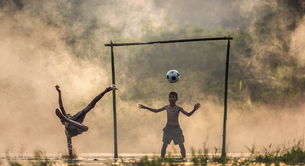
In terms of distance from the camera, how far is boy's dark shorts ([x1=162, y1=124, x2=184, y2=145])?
6621 millimetres

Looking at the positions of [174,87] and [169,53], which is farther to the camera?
[169,53]

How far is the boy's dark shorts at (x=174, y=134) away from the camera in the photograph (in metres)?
6.62

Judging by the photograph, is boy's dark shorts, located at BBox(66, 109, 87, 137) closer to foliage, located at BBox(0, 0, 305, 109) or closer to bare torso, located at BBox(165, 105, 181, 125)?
bare torso, located at BBox(165, 105, 181, 125)

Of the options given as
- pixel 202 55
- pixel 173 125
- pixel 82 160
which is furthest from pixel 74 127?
pixel 202 55

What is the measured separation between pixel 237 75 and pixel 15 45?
16.4 m

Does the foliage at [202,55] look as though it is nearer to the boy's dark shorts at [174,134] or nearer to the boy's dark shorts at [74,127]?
the boy's dark shorts at [74,127]

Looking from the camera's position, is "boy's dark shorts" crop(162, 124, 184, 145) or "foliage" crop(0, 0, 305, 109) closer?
"boy's dark shorts" crop(162, 124, 184, 145)

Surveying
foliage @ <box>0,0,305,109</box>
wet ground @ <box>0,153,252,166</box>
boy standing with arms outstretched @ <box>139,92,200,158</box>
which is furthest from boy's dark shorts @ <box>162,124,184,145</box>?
foliage @ <box>0,0,305,109</box>

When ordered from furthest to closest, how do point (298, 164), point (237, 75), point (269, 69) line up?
point (237, 75)
point (269, 69)
point (298, 164)

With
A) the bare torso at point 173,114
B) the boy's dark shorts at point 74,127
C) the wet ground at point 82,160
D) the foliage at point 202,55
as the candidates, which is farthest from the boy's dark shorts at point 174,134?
the foliage at point 202,55

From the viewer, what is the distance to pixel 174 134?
663cm

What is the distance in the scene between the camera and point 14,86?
12.4m

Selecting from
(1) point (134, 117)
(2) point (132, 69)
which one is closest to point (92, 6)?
(2) point (132, 69)

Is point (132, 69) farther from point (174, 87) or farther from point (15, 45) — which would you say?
point (15, 45)
